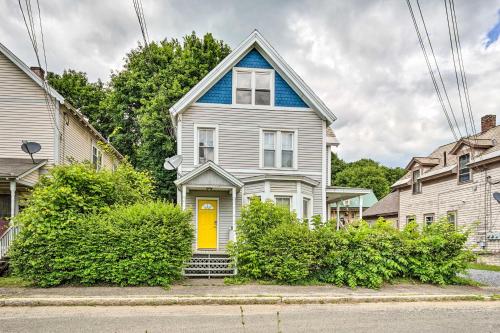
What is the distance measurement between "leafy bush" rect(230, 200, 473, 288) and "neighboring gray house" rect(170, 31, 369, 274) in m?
3.79

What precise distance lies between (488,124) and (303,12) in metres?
16.3

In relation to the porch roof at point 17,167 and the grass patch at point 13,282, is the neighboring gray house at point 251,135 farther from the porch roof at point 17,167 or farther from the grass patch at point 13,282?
the grass patch at point 13,282

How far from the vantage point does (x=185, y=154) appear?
47.9 ft

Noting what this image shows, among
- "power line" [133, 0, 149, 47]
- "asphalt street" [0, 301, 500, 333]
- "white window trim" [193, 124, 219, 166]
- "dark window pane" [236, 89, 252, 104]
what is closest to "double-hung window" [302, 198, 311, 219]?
"white window trim" [193, 124, 219, 166]

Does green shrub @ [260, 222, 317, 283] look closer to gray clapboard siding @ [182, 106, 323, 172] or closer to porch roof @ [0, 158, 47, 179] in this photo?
gray clapboard siding @ [182, 106, 323, 172]

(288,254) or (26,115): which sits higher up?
(26,115)

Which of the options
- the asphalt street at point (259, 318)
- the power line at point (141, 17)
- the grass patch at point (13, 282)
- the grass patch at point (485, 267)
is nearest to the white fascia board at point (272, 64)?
the power line at point (141, 17)

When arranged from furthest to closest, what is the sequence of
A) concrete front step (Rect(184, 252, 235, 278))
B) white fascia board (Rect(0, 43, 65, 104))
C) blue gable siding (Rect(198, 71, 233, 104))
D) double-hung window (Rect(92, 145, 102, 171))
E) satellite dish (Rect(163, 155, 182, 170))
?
1. double-hung window (Rect(92, 145, 102, 171))
2. blue gable siding (Rect(198, 71, 233, 104))
3. white fascia board (Rect(0, 43, 65, 104))
4. satellite dish (Rect(163, 155, 182, 170))
5. concrete front step (Rect(184, 252, 235, 278))

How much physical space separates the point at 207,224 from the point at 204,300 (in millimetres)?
6444

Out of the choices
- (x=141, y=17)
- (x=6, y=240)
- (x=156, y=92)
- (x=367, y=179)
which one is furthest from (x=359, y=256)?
(x=367, y=179)

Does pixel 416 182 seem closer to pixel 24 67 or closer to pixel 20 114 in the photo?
pixel 20 114

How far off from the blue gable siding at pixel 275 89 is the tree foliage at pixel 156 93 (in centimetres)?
932

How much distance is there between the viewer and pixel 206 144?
14.9 metres

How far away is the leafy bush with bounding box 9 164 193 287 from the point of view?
357 inches
